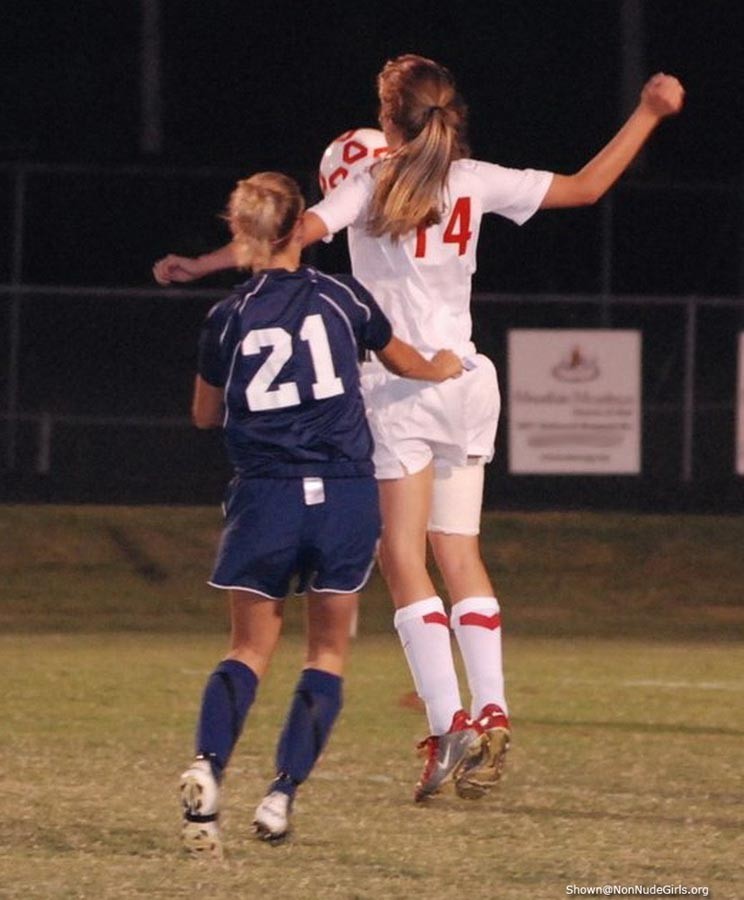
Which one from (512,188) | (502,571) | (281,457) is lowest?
(502,571)

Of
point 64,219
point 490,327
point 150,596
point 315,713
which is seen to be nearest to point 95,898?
point 315,713

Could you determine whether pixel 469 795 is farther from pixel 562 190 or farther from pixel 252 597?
pixel 562 190

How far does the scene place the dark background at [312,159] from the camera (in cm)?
2542

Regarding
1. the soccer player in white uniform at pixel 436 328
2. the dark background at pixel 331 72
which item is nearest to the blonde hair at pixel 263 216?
the soccer player in white uniform at pixel 436 328

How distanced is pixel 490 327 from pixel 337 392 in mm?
16872

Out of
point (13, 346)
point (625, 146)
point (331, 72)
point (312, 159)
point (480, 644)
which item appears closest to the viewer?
point (625, 146)

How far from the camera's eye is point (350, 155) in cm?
738

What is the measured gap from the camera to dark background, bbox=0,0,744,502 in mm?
25422

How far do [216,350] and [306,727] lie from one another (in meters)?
0.96

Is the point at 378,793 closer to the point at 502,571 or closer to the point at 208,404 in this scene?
the point at 208,404

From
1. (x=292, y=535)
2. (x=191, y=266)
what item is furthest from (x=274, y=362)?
(x=191, y=266)

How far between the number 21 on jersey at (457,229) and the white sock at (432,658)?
0.99 meters

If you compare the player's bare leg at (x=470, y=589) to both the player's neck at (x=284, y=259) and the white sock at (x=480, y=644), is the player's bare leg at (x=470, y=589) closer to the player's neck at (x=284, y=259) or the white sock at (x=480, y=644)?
the white sock at (x=480, y=644)

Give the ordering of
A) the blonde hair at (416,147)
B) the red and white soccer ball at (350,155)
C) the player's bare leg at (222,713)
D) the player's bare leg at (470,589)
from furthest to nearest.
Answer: the red and white soccer ball at (350,155) < the player's bare leg at (470,589) < the blonde hair at (416,147) < the player's bare leg at (222,713)
